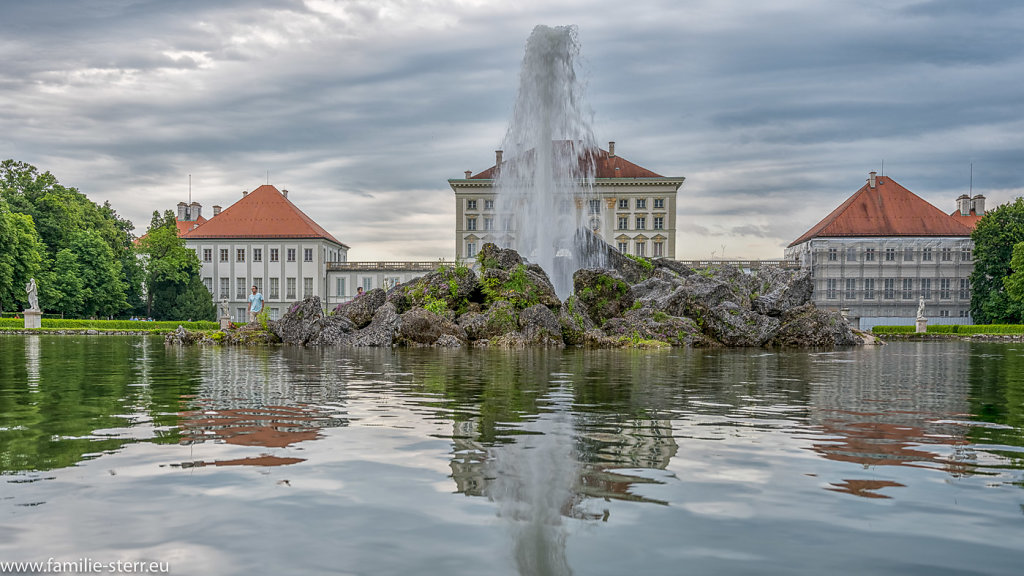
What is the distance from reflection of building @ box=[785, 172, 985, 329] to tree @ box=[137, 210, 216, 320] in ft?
201

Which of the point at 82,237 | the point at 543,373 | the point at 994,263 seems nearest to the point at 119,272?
the point at 82,237

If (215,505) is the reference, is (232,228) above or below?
above

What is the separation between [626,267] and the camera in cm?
3712

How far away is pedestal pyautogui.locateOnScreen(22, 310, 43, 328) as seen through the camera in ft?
153

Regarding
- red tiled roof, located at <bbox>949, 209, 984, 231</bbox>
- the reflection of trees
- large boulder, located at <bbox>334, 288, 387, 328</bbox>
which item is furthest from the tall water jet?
red tiled roof, located at <bbox>949, 209, 984, 231</bbox>

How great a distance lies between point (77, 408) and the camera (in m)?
7.94

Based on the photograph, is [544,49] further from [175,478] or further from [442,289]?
[175,478]

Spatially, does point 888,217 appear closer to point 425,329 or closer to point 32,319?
point 425,329

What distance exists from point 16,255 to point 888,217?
77431 millimetres

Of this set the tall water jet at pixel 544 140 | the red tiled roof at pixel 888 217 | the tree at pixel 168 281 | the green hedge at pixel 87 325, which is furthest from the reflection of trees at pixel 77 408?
the red tiled roof at pixel 888 217

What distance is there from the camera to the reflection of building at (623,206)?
297 feet

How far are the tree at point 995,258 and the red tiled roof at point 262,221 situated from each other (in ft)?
212

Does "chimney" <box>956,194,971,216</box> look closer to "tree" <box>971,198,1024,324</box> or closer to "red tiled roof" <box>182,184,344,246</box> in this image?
"tree" <box>971,198,1024,324</box>

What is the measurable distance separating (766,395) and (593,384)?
7.47ft
